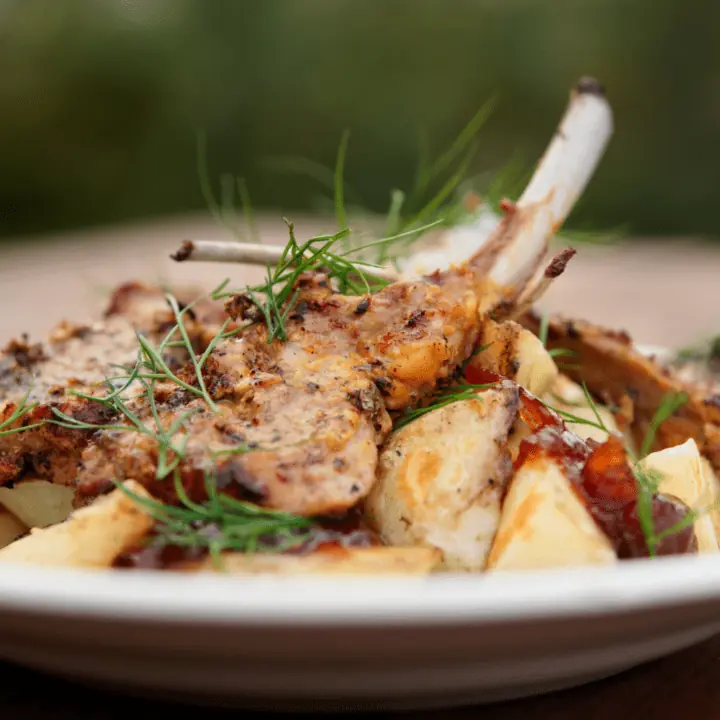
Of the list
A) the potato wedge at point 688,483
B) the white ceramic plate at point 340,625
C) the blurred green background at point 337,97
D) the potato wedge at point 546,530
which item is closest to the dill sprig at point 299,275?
the potato wedge at point 546,530

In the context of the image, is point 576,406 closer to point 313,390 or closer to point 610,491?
point 610,491

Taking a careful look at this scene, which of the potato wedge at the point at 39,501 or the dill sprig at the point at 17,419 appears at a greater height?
the dill sprig at the point at 17,419

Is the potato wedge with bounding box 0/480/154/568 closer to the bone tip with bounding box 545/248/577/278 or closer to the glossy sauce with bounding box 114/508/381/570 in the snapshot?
the glossy sauce with bounding box 114/508/381/570

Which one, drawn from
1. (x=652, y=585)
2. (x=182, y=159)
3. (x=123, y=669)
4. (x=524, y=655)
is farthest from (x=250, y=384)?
(x=182, y=159)

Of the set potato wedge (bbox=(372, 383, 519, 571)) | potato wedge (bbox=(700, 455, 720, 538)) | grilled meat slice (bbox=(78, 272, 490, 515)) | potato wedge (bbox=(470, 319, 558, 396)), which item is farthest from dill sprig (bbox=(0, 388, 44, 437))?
potato wedge (bbox=(700, 455, 720, 538))

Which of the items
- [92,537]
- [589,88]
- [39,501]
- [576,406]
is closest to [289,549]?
[92,537]

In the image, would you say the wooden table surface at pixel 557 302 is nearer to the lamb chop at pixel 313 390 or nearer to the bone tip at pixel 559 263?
the lamb chop at pixel 313 390

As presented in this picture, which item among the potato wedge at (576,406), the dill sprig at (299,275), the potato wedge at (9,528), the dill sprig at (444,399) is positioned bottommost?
the potato wedge at (9,528)
